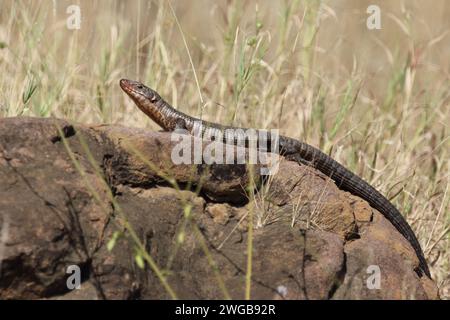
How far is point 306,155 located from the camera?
6848 mm

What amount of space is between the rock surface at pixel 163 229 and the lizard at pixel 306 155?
64 centimetres

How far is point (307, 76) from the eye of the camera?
8.36 metres

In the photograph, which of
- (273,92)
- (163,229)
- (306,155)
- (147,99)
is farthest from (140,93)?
(163,229)

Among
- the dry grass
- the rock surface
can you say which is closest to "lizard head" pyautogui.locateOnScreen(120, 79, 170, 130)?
the dry grass

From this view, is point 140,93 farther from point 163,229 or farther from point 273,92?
point 163,229

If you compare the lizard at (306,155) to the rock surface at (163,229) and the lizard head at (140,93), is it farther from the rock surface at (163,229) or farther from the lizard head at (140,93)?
the rock surface at (163,229)

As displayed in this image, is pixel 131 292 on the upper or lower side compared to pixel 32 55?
lower

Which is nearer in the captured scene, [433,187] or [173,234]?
[173,234]

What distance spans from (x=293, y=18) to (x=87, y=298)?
5.00 m

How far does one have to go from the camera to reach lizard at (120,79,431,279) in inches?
246

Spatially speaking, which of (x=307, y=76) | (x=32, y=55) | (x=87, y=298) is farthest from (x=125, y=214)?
(x=307, y=76)

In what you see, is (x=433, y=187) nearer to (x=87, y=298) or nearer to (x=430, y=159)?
(x=430, y=159)

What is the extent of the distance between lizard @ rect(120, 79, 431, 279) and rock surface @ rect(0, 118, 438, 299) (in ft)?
2.11
